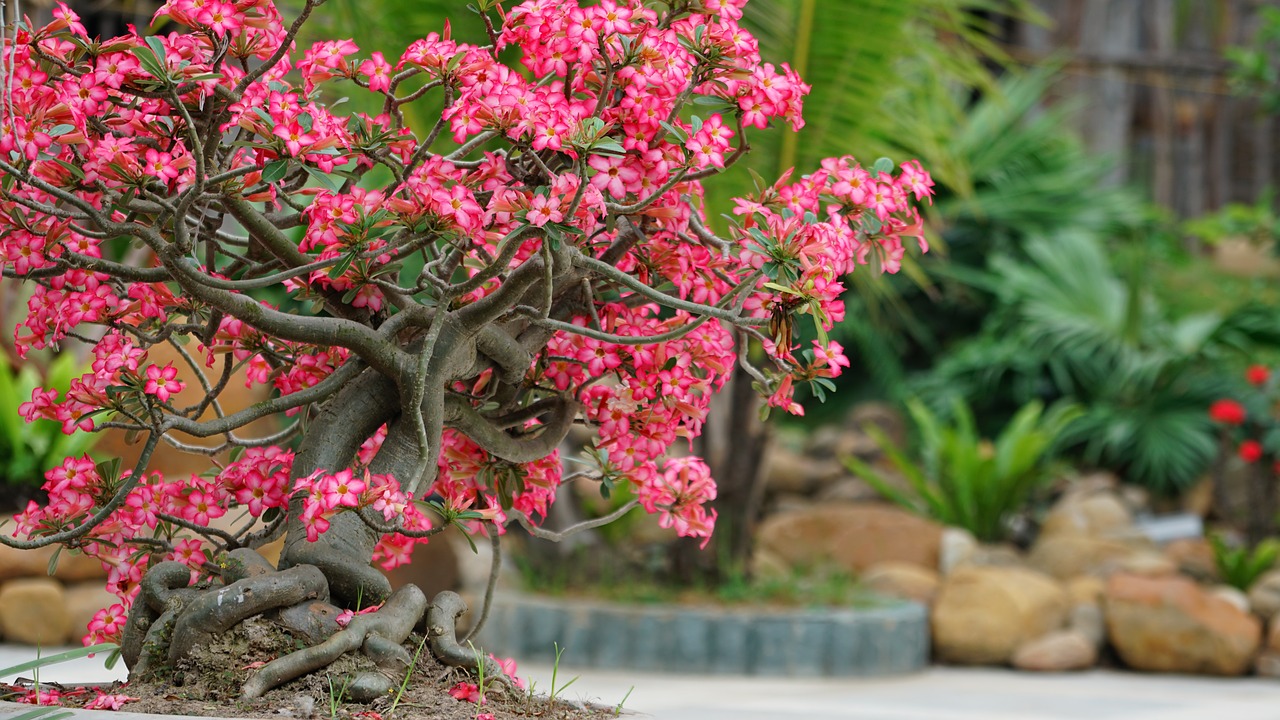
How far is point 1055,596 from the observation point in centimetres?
616

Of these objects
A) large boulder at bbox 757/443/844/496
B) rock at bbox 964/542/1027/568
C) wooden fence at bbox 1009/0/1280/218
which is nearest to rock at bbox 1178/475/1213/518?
rock at bbox 964/542/1027/568

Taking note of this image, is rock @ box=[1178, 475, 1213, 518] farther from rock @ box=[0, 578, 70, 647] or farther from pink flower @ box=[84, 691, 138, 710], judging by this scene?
pink flower @ box=[84, 691, 138, 710]

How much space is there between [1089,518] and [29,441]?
6008 millimetres

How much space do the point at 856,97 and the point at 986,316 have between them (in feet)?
18.8

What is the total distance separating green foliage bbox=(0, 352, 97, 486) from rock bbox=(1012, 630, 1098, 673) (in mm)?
4258

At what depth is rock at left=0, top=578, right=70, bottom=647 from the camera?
514 cm

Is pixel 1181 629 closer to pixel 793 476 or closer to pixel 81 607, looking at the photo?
pixel 793 476

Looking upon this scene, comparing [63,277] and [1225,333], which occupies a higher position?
[1225,333]

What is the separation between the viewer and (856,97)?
5055 millimetres

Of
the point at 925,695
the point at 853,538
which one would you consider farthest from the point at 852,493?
the point at 925,695

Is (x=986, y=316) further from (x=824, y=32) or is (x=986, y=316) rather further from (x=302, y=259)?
(x=302, y=259)

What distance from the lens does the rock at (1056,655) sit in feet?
19.1

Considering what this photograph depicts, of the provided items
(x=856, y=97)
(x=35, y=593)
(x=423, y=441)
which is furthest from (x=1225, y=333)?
(x=423, y=441)

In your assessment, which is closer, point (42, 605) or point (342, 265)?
point (342, 265)
